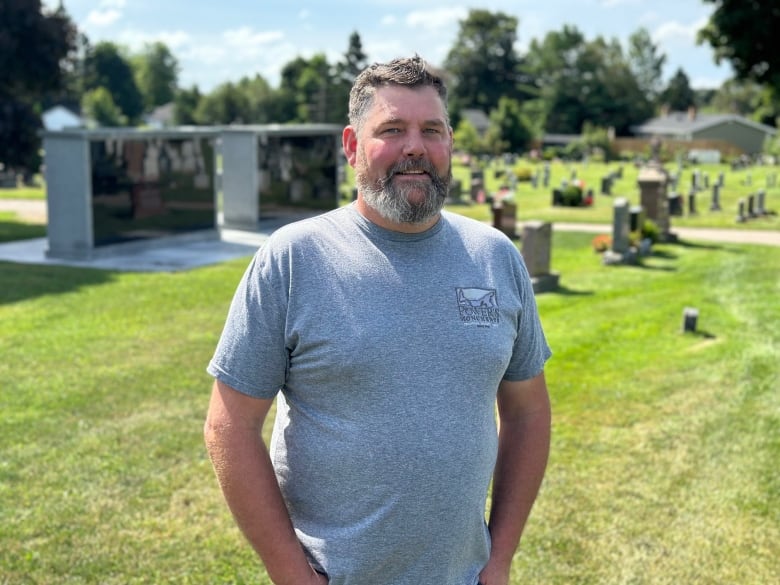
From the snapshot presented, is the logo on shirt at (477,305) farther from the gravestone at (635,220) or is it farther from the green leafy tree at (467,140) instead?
the green leafy tree at (467,140)

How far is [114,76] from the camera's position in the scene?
381 ft

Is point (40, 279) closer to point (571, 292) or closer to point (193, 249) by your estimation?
point (193, 249)

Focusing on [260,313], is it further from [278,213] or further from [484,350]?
[278,213]

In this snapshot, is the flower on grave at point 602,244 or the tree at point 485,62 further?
the tree at point 485,62

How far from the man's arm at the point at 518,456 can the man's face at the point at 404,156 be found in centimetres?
72

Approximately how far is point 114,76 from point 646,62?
7052 cm

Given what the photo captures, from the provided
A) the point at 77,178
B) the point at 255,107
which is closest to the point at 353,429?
the point at 77,178

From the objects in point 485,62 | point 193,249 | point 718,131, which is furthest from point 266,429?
point 485,62

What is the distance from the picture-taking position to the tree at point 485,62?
109875mm

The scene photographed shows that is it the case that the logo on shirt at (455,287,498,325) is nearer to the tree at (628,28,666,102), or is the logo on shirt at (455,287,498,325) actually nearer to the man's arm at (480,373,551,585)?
the man's arm at (480,373,551,585)

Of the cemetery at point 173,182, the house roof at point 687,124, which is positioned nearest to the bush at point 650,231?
the cemetery at point 173,182

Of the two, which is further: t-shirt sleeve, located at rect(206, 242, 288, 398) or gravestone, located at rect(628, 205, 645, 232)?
gravestone, located at rect(628, 205, 645, 232)

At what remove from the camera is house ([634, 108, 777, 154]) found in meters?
88.4

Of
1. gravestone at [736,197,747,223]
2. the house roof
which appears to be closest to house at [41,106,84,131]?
the house roof
